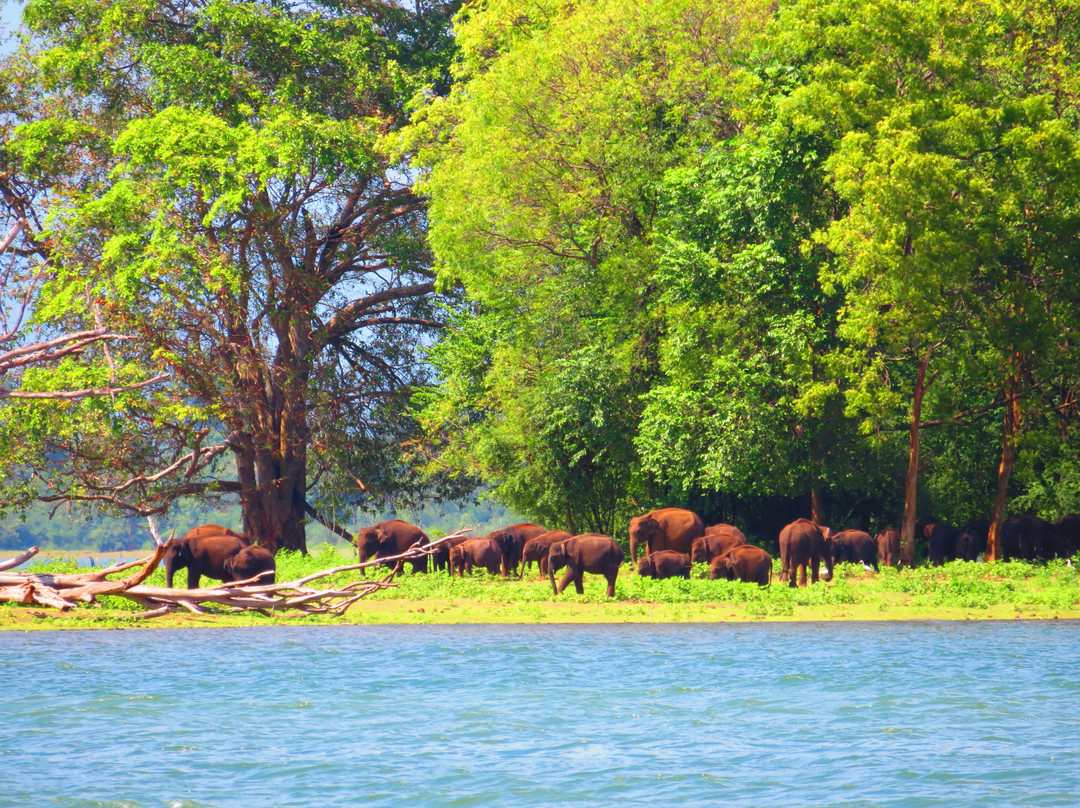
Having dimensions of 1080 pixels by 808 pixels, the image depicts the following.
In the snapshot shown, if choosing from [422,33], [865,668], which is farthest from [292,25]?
[865,668]

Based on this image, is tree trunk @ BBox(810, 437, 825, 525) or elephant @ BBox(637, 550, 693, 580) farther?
tree trunk @ BBox(810, 437, 825, 525)

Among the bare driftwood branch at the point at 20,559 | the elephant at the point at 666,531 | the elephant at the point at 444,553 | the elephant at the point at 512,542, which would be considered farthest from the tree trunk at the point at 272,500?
the bare driftwood branch at the point at 20,559

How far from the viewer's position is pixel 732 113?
3081cm

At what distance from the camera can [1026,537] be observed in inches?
1179

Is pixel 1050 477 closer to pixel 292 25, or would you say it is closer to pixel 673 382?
pixel 673 382

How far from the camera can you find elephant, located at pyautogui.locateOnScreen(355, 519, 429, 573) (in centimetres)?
2823

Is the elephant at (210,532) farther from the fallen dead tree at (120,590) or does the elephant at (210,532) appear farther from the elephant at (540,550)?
the fallen dead tree at (120,590)

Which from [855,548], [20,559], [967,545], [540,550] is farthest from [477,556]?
[20,559]

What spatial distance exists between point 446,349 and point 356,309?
3573 millimetres

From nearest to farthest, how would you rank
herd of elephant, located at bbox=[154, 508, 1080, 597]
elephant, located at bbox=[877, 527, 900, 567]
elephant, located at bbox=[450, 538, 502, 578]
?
herd of elephant, located at bbox=[154, 508, 1080, 597]
elephant, located at bbox=[450, 538, 502, 578]
elephant, located at bbox=[877, 527, 900, 567]

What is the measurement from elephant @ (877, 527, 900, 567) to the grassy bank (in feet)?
10.5

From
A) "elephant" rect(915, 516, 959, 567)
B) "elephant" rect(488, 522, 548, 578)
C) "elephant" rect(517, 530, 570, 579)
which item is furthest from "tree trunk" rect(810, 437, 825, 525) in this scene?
"elephant" rect(517, 530, 570, 579)

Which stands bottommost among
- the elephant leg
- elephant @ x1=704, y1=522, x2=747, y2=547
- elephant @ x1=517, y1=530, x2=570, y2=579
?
the elephant leg

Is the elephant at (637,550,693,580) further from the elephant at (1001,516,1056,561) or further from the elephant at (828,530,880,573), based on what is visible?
the elephant at (1001,516,1056,561)
